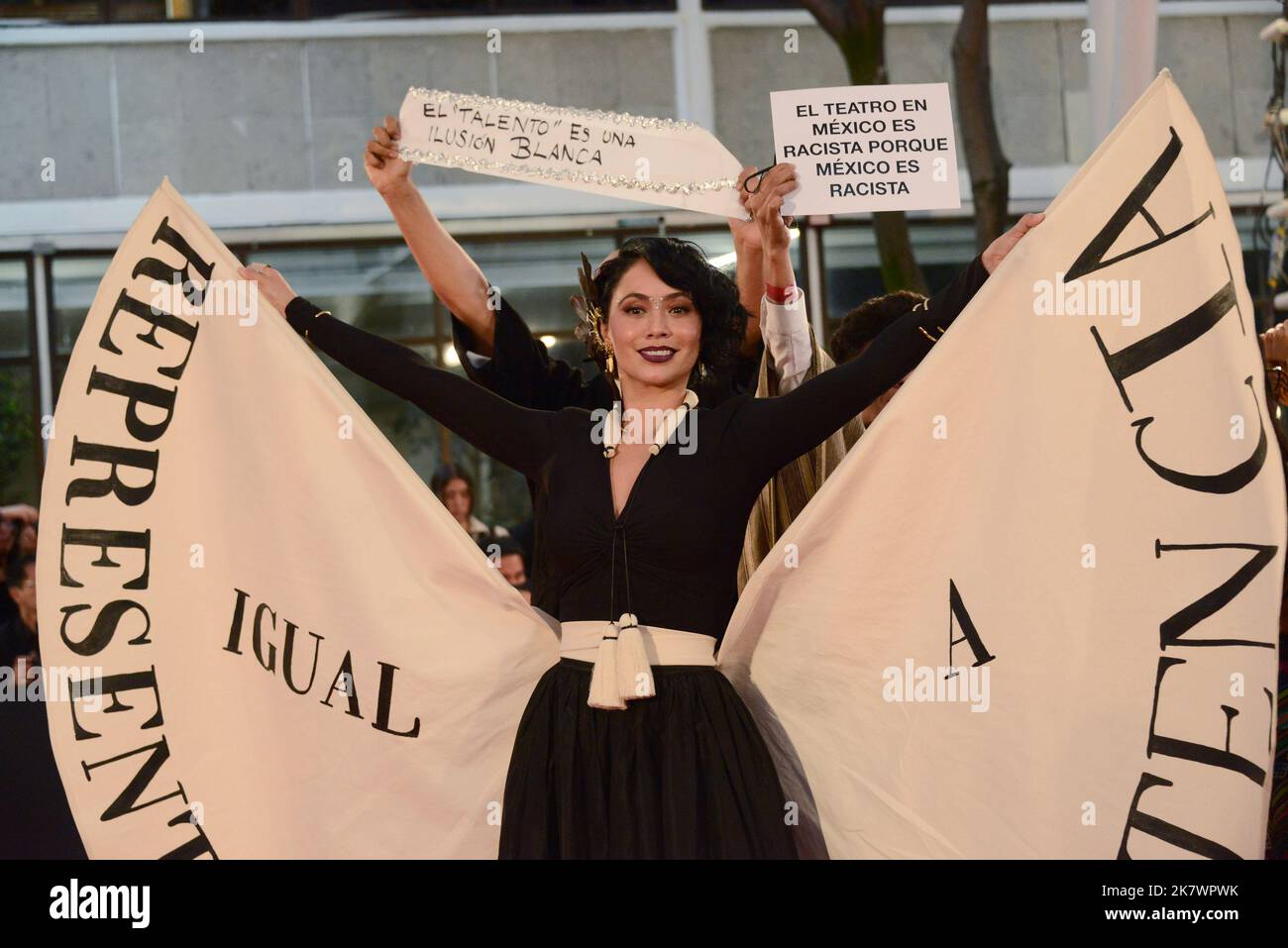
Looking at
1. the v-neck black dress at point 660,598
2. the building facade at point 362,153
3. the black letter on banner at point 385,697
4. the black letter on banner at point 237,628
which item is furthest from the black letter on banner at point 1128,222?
the building facade at point 362,153

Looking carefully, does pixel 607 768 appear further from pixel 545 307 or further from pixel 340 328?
pixel 545 307

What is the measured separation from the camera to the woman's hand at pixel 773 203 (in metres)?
2.81

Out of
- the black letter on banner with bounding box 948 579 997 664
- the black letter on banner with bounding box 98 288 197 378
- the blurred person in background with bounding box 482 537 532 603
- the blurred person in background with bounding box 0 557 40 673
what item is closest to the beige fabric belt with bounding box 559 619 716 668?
the black letter on banner with bounding box 948 579 997 664

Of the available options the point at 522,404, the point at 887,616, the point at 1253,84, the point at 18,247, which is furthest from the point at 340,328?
the point at 1253,84

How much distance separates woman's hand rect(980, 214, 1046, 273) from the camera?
8.59ft

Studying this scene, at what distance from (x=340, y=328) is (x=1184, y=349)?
1.53 meters

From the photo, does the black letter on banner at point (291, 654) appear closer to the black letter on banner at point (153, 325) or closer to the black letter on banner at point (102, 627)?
the black letter on banner at point (102, 627)

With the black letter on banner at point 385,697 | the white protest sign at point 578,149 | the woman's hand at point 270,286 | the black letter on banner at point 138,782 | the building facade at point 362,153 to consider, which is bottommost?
the black letter on banner at point 138,782

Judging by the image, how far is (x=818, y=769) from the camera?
8.85 ft

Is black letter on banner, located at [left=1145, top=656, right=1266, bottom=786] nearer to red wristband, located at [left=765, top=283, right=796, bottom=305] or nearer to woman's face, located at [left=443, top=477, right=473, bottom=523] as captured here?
red wristband, located at [left=765, top=283, right=796, bottom=305]

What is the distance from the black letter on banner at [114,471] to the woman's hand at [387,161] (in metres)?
0.71

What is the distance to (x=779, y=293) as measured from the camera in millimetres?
2984

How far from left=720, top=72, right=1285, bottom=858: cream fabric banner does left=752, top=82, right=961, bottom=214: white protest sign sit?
308 mm

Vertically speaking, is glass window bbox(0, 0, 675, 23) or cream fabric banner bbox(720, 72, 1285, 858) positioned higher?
glass window bbox(0, 0, 675, 23)
